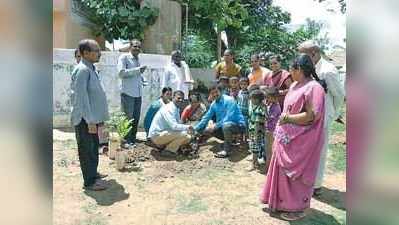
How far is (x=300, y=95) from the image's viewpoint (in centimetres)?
371

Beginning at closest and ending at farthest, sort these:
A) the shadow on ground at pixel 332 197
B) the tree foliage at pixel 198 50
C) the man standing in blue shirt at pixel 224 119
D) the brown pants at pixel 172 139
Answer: the shadow on ground at pixel 332 197 < the brown pants at pixel 172 139 < the man standing in blue shirt at pixel 224 119 < the tree foliage at pixel 198 50

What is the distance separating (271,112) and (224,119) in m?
0.87

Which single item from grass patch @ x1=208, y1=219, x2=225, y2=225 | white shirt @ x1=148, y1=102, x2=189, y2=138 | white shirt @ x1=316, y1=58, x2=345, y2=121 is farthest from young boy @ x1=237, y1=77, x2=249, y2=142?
grass patch @ x1=208, y1=219, x2=225, y2=225

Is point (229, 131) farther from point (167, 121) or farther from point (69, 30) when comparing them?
point (69, 30)

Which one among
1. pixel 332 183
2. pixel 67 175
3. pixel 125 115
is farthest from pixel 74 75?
pixel 332 183

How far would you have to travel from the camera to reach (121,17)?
10109 mm

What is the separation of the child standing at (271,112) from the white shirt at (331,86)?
0.94 meters

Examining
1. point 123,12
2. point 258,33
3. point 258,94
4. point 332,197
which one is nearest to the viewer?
point 332,197

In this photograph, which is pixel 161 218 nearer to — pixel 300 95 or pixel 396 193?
pixel 300 95

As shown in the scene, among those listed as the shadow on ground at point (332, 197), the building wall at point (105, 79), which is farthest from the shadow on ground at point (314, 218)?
the building wall at point (105, 79)

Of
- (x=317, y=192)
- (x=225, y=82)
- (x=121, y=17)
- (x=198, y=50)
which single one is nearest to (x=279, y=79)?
(x=225, y=82)

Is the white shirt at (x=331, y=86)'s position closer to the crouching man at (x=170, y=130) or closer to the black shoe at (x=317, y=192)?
the black shoe at (x=317, y=192)

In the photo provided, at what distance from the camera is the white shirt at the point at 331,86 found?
4316 millimetres

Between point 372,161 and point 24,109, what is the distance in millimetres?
844
